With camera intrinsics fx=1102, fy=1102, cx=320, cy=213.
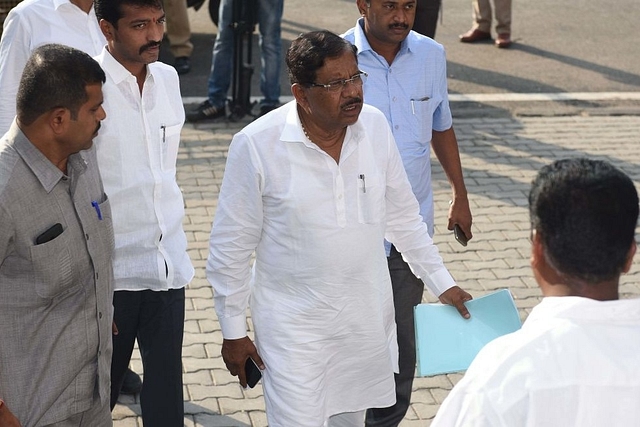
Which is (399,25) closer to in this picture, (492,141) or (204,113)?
(492,141)

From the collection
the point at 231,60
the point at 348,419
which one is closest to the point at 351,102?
the point at 348,419

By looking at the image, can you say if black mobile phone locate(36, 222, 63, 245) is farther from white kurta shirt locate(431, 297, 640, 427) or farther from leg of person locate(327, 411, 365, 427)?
white kurta shirt locate(431, 297, 640, 427)

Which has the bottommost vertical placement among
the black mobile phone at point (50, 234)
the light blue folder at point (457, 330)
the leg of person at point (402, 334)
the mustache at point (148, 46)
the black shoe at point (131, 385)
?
the black shoe at point (131, 385)

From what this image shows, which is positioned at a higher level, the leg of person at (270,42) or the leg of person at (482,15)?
the leg of person at (270,42)

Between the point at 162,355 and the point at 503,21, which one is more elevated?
the point at 162,355

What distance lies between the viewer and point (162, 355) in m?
4.42

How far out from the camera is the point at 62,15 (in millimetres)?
4859

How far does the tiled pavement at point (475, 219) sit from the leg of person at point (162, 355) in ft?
1.97

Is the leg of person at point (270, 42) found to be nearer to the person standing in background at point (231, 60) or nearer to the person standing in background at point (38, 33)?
the person standing in background at point (231, 60)

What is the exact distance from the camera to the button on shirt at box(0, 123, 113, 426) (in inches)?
133

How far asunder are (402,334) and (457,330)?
0.94 meters

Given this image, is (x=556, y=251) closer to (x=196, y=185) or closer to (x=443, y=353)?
(x=443, y=353)

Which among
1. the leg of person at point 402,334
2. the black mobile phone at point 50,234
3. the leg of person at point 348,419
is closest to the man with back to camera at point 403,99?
the leg of person at point 402,334

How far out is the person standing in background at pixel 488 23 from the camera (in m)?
11.9
